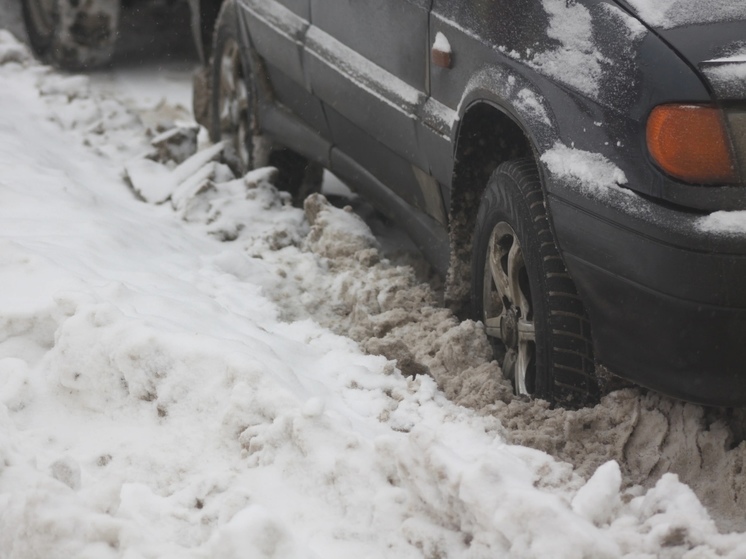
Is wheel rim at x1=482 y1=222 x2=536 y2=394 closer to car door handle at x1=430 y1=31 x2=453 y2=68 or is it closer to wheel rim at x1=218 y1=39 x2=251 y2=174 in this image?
car door handle at x1=430 y1=31 x2=453 y2=68

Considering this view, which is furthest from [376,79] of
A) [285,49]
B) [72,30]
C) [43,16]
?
[43,16]

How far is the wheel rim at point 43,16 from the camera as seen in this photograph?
8.09m

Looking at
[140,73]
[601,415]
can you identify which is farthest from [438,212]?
[140,73]

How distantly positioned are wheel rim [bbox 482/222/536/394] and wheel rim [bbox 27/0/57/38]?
5762 mm

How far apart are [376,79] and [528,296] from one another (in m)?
1.13

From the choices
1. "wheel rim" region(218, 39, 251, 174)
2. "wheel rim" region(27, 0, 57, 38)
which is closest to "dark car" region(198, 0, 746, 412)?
"wheel rim" region(218, 39, 251, 174)

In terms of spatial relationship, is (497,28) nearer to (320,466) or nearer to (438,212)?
(438,212)

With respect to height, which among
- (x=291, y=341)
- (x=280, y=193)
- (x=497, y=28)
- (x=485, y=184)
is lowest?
(x=280, y=193)

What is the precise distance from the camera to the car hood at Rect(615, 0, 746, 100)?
2.47 meters

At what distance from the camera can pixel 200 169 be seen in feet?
18.0

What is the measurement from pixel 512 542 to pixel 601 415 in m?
0.82

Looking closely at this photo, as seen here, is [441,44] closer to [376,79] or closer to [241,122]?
[376,79]

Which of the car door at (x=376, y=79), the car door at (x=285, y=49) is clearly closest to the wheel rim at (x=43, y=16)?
the car door at (x=285, y=49)

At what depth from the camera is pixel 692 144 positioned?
251 centimetres
